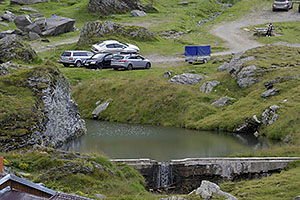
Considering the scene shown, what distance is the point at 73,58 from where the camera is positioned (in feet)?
205

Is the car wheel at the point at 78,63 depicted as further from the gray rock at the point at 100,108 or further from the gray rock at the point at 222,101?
the gray rock at the point at 222,101

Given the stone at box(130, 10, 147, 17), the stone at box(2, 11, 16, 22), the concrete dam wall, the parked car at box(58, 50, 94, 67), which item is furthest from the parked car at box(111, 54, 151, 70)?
the stone at box(2, 11, 16, 22)

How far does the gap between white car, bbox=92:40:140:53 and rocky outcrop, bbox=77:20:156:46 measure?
3934mm

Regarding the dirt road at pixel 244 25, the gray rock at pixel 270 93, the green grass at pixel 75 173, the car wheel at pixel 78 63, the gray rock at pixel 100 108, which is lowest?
the gray rock at pixel 100 108

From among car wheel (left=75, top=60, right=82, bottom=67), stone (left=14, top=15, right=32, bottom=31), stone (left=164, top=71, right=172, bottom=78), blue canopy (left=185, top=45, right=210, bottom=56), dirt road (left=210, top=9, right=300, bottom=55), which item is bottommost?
dirt road (left=210, top=9, right=300, bottom=55)

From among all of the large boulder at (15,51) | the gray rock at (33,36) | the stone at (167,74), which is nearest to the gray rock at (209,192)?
the stone at (167,74)

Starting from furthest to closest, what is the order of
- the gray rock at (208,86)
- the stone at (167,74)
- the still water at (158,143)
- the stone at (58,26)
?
the stone at (58,26), the stone at (167,74), the gray rock at (208,86), the still water at (158,143)

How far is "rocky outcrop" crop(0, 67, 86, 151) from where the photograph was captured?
29234 millimetres

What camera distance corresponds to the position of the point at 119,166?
26.5 metres

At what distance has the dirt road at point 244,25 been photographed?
71.9 m

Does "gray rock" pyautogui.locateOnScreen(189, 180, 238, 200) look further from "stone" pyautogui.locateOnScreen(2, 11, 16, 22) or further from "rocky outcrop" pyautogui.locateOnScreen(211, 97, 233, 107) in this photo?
"stone" pyautogui.locateOnScreen(2, 11, 16, 22)

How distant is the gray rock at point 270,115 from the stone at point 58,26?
49509mm

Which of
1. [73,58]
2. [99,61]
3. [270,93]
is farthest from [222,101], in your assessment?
[73,58]

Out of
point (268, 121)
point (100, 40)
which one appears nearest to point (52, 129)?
point (268, 121)
